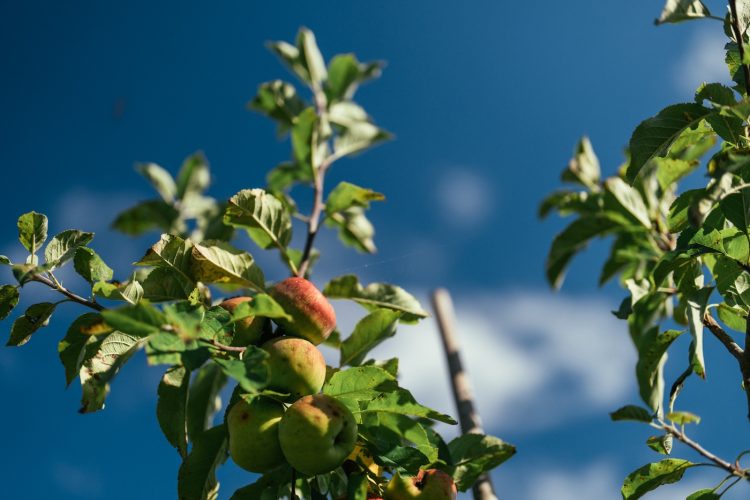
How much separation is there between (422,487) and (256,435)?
38cm

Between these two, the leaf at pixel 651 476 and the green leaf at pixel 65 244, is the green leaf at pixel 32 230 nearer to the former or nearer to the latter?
the green leaf at pixel 65 244

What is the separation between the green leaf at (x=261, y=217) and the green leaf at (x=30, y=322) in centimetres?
48

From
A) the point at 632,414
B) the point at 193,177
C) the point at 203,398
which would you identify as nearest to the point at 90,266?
the point at 203,398

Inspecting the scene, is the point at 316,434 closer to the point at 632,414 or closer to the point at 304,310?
the point at 304,310

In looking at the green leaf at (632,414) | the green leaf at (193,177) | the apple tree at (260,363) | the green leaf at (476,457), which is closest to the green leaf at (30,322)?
the apple tree at (260,363)

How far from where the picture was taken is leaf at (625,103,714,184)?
1.39m

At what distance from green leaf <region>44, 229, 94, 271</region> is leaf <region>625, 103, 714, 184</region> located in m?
1.19

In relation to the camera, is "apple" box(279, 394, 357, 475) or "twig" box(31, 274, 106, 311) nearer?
"apple" box(279, 394, 357, 475)

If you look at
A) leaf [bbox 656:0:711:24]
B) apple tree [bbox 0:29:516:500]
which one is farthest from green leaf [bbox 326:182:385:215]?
leaf [bbox 656:0:711:24]

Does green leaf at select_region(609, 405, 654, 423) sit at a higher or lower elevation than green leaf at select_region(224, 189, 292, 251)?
lower

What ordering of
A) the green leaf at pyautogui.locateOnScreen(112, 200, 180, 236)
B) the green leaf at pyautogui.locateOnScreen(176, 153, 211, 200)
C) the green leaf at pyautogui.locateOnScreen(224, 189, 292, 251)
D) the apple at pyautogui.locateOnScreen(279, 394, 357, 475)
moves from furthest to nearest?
the green leaf at pyautogui.locateOnScreen(176, 153, 211, 200), the green leaf at pyautogui.locateOnScreen(112, 200, 180, 236), the green leaf at pyautogui.locateOnScreen(224, 189, 292, 251), the apple at pyautogui.locateOnScreen(279, 394, 357, 475)

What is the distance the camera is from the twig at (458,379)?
1761mm

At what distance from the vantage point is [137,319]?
3.55 feet

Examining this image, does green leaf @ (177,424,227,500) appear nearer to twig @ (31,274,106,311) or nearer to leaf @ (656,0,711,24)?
twig @ (31,274,106,311)
